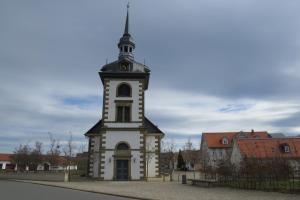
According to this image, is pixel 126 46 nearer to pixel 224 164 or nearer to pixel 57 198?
pixel 224 164

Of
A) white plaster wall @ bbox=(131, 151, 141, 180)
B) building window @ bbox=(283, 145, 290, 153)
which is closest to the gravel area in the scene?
white plaster wall @ bbox=(131, 151, 141, 180)

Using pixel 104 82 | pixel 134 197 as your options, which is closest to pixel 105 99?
pixel 104 82

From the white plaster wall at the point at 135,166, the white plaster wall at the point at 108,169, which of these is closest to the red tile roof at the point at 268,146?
the white plaster wall at the point at 135,166

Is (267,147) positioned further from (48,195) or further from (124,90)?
(48,195)

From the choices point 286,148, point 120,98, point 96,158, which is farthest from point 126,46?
point 286,148

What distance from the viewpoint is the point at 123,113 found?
3356 centimetres

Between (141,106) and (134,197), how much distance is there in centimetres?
1747

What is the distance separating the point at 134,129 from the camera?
32750 millimetres

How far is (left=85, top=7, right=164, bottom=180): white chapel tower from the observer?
105 feet

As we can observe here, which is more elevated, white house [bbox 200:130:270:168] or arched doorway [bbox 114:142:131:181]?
white house [bbox 200:130:270:168]

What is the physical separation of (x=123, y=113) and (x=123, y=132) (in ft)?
6.91

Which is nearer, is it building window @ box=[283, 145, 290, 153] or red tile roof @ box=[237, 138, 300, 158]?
red tile roof @ box=[237, 138, 300, 158]

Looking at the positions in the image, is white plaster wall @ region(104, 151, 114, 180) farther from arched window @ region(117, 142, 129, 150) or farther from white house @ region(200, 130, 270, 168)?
white house @ region(200, 130, 270, 168)

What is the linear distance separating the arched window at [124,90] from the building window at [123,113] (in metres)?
1.41
